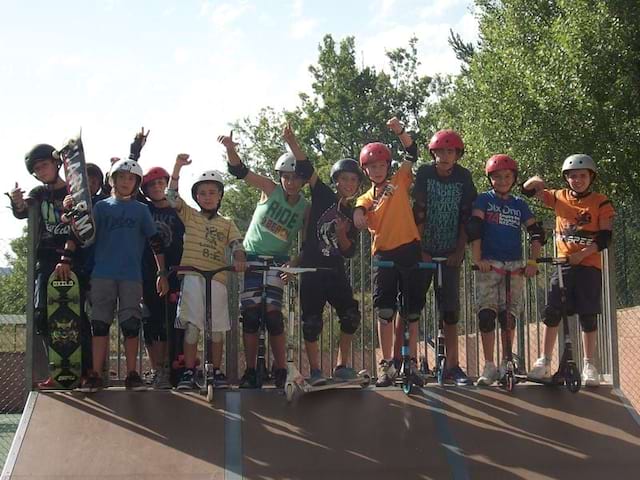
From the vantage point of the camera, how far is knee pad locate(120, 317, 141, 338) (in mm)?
7242

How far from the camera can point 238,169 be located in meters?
7.70

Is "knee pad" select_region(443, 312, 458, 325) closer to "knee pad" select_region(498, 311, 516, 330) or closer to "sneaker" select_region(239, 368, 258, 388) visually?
"knee pad" select_region(498, 311, 516, 330)

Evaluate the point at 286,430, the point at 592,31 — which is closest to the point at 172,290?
the point at 286,430

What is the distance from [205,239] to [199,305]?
23.5 inches

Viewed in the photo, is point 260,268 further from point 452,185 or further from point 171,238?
point 452,185

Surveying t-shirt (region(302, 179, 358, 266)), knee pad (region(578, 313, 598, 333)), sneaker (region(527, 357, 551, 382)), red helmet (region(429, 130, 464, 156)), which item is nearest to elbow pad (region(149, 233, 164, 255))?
t-shirt (region(302, 179, 358, 266))

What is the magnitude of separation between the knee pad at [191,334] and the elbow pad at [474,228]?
2.45 m

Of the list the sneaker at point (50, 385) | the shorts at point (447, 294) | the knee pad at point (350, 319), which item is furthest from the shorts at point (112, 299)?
the shorts at point (447, 294)

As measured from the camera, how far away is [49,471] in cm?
629

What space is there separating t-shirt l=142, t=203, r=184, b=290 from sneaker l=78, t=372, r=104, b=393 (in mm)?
985

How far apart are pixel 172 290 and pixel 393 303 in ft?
6.18

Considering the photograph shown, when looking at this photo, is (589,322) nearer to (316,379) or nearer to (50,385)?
(316,379)

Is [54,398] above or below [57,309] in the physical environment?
below

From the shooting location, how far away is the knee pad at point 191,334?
7395 millimetres
